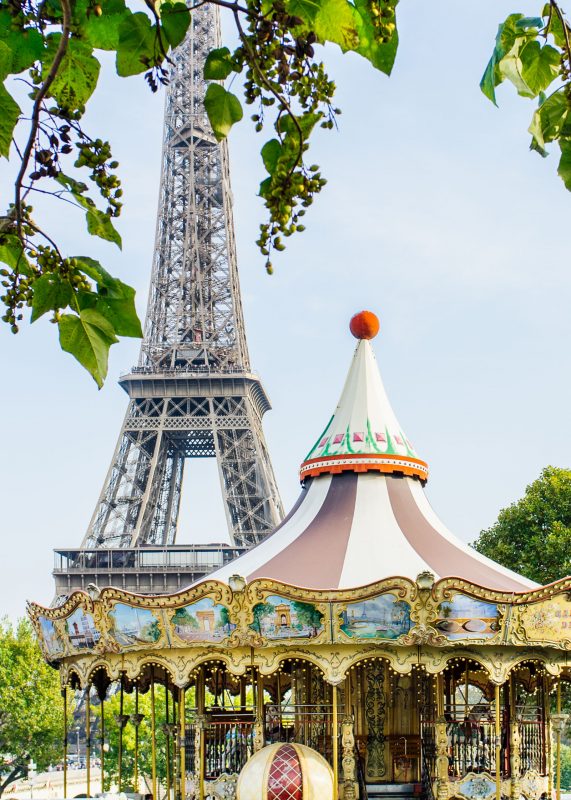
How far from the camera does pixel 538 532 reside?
31578 mm

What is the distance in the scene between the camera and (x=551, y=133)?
286 cm

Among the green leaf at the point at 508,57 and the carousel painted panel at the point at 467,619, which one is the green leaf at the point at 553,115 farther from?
the carousel painted panel at the point at 467,619

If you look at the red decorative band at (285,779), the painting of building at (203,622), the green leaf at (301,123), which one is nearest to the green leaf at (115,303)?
the green leaf at (301,123)

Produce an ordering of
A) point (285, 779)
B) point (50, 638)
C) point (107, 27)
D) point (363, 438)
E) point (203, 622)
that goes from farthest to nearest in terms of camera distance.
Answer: point (363, 438), point (50, 638), point (203, 622), point (285, 779), point (107, 27)

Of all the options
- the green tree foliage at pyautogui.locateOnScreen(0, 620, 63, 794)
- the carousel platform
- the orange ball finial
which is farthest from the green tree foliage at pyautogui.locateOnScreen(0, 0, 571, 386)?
the green tree foliage at pyautogui.locateOnScreen(0, 620, 63, 794)

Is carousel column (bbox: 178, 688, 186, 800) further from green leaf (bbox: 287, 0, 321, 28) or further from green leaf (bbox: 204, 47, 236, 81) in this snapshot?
green leaf (bbox: 287, 0, 321, 28)

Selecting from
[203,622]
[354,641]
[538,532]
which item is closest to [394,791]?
[354,641]

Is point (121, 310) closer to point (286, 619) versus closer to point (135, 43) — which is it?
point (135, 43)

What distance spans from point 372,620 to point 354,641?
42 cm

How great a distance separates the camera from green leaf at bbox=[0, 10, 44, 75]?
9.31 ft

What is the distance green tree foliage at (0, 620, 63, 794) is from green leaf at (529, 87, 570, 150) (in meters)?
36.5

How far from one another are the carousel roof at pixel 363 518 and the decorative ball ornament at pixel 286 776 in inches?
105

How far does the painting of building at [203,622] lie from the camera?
16.6 metres

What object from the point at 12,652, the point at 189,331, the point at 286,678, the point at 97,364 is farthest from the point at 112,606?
the point at 189,331
